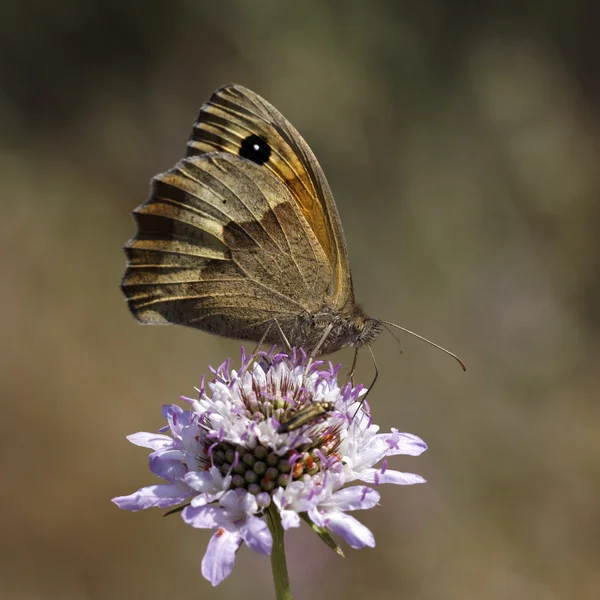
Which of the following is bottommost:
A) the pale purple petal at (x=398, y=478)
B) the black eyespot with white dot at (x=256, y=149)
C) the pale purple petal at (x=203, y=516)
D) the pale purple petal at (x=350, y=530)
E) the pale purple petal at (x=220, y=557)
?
the pale purple petal at (x=220, y=557)

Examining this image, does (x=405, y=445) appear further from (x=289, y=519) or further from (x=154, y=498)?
(x=154, y=498)

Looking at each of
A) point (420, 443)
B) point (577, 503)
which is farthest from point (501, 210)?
point (420, 443)

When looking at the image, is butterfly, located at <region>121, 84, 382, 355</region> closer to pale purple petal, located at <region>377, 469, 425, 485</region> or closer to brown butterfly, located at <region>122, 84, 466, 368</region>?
brown butterfly, located at <region>122, 84, 466, 368</region>

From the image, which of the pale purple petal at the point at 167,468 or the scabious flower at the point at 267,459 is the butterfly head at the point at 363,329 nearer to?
the scabious flower at the point at 267,459

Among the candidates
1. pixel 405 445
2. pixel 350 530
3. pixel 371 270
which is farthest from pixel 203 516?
pixel 371 270

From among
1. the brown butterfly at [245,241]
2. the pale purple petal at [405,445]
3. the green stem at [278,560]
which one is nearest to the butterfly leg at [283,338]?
the brown butterfly at [245,241]

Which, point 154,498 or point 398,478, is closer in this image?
point 154,498
